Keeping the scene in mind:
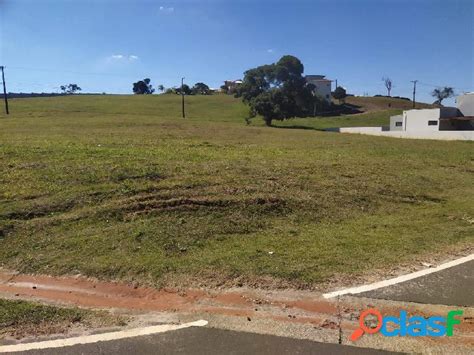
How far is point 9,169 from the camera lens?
31.3ft

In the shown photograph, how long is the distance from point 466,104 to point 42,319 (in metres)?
62.2

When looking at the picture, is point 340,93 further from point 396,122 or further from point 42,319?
point 42,319

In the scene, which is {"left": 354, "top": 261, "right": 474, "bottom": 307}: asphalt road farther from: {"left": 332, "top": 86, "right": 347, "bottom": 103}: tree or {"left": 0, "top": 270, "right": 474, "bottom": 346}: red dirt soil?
{"left": 332, "top": 86, "right": 347, "bottom": 103}: tree

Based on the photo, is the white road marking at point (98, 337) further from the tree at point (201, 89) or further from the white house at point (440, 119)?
the tree at point (201, 89)

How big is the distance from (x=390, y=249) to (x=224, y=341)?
319 cm

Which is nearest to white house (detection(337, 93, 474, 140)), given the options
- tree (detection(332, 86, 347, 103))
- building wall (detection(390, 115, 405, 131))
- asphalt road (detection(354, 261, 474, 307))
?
building wall (detection(390, 115, 405, 131))

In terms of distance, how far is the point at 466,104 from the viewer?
56656mm

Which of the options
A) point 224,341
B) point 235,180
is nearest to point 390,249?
point 224,341

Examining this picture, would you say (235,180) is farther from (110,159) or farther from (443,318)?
(443,318)

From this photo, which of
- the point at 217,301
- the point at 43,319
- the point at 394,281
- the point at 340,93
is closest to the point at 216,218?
the point at 217,301

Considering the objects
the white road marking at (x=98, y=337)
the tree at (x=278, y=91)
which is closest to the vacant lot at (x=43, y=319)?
the white road marking at (x=98, y=337)

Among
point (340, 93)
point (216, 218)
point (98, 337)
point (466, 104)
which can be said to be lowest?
point (98, 337)

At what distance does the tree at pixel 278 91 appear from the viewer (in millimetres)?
54750

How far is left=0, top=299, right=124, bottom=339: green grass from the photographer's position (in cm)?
392
